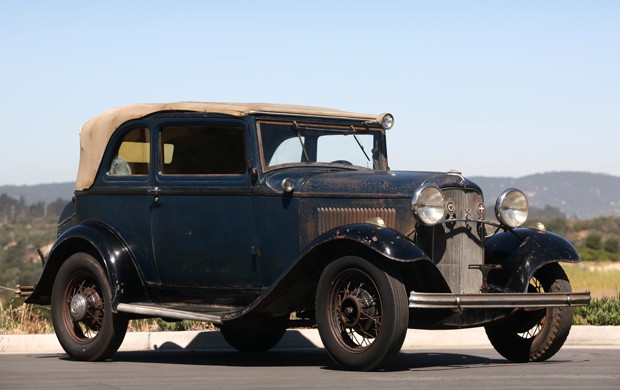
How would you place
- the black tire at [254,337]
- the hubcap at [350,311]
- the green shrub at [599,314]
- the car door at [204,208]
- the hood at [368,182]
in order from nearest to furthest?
the hubcap at [350,311]
the hood at [368,182]
the car door at [204,208]
the black tire at [254,337]
the green shrub at [599,314]

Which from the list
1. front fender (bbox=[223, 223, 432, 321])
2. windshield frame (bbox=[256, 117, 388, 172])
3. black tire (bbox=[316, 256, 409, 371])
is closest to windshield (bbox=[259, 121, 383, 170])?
windshield frame (bbox=[256, 117, 388, 172])

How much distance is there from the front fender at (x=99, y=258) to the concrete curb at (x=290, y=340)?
0.79 m

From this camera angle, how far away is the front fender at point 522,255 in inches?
364

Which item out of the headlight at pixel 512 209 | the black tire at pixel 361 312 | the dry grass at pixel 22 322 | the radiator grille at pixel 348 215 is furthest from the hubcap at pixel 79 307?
the headlight at pixel 512 209

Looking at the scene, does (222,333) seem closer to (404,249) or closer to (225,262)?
(225,262)

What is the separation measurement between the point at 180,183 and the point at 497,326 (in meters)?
2.98

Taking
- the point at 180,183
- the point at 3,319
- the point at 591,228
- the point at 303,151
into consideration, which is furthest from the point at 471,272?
the point at 591,228

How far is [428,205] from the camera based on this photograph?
8695 mm

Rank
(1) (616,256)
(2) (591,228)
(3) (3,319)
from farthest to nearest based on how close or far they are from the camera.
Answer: (2) (591,228)
(1) (616,256)
(3) (3,319)

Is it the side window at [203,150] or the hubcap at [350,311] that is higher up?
the side window at [203,150]

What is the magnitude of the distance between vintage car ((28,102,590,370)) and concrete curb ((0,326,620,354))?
1.87ft

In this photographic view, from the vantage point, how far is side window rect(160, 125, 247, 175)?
9.94 m

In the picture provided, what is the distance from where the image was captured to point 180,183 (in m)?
10.1

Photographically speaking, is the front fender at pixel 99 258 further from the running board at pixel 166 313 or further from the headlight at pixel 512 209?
the headlight at pixel 512 209
